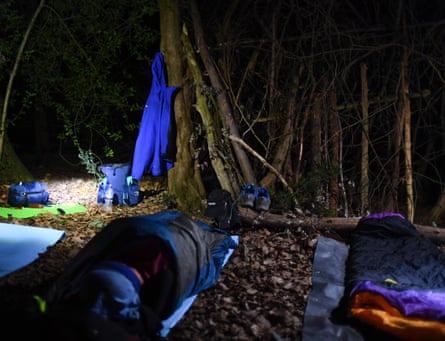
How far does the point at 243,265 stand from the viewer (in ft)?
13.2

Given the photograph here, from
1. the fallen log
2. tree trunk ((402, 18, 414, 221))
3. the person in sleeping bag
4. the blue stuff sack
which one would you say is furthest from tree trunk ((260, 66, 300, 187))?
the blue stuff sack

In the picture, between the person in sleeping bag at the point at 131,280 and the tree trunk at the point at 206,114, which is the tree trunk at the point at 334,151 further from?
the person in sleeping bag at the point at 131,280

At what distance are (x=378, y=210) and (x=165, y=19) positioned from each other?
11.3 feet

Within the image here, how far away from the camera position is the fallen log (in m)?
4.54

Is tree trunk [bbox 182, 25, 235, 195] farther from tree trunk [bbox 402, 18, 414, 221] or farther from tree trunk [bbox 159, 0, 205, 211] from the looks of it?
tree trunk [bbox 402, 18, 414, 221]

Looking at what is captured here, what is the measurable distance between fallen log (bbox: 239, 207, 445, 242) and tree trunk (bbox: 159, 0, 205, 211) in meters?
1.02

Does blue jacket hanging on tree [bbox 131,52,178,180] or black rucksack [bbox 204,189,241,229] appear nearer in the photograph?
black rucksack [bbox 204,189,241,229]

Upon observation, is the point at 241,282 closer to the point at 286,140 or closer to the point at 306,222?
the point at 306,222

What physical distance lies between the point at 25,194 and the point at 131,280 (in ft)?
11.4

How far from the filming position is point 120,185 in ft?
19.4

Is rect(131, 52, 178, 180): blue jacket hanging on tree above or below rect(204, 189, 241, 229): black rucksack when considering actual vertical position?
above

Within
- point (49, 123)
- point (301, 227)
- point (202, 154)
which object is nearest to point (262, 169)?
point (202, 154)

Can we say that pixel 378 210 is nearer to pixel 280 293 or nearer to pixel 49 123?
pixel 280 293

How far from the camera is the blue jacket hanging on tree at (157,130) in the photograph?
223 inches
